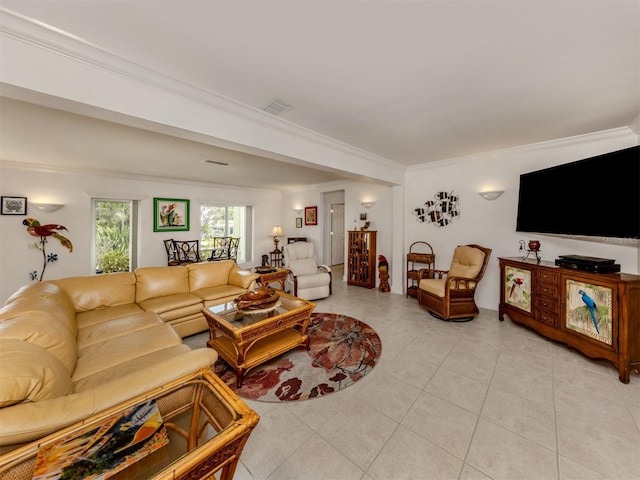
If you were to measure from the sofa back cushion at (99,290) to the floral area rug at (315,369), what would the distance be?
1544 millimetres

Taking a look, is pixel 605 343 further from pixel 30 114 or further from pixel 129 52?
pixel 30 114

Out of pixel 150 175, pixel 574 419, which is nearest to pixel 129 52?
pixel 574 419

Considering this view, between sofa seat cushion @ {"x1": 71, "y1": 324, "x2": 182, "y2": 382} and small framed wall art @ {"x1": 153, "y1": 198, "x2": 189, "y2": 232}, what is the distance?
419 cm

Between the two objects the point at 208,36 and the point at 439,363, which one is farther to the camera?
the point at 439,363

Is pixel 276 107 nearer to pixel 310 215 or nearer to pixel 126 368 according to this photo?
pixel 126 368

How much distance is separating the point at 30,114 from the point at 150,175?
3.06m

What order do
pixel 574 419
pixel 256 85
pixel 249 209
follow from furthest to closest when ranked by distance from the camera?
1. pixel 249 209
2. pixel 256 85
3. pixel 574 419

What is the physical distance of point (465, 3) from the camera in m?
1.29

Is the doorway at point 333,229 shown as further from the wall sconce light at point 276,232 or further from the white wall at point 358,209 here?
the wall sconce light at point 276,232

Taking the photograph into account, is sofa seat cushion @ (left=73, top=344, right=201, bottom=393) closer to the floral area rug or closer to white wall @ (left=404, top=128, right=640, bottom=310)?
the floral area rug

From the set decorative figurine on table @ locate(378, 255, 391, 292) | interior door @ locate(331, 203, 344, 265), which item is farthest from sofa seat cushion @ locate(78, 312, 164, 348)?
interior door @ locate(331, 203, 344, 265)

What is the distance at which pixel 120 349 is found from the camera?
76.7 inches

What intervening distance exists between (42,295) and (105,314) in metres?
0.61

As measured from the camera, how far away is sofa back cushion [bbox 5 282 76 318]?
1957 millimetres
